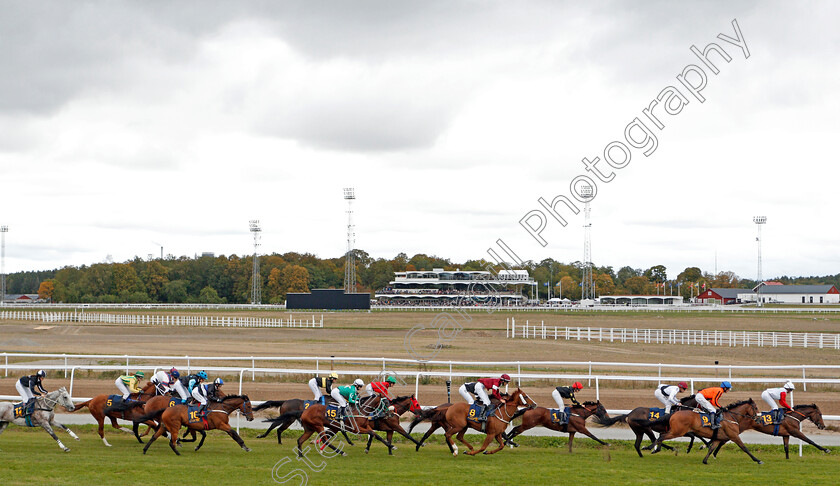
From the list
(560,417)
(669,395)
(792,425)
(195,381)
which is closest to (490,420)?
(560,417)

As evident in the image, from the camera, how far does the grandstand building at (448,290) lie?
3282 inches

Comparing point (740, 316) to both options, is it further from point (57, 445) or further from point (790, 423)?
point (57, 445)

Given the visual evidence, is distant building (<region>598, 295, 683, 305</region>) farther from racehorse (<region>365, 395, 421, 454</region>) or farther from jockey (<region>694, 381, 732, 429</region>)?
racehorse (<region>365, 395, 421, 454</region>)

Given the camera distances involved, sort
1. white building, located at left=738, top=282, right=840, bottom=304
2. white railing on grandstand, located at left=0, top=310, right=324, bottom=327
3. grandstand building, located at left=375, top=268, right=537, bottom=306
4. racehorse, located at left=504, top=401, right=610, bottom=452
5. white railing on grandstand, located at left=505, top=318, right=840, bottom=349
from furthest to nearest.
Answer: white building, located at left=738, top=282, right=840, bottom=304, grandstand building, located at left=375, top=268, right=537, bottom=306, white railing on grandstand, located at left=0, top=310, right=324, bottom=327, white railing on grandstand, located at left=505, top=318, right=840, bottom=349, racehorse, located at left=504, top=401, right=610, bottom=452

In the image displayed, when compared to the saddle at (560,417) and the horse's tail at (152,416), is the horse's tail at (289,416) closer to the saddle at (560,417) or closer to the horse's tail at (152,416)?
the horse's tail at (152,416)

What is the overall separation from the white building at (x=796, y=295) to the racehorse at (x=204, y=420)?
108719mm

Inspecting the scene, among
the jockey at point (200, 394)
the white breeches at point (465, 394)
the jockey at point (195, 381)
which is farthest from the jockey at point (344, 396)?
the jockey at point (195, 381)

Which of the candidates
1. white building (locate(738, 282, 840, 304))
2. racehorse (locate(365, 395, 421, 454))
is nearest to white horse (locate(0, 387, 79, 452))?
racehorse (locate(365, 395, 421, 454))

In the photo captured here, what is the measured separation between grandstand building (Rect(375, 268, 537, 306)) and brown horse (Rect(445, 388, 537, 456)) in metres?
62.4

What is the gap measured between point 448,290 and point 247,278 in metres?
29.0

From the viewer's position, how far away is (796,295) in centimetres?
10969

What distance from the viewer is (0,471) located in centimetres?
942

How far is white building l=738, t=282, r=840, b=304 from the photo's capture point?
352ft

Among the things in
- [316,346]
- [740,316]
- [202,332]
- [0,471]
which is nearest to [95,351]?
[316,346]
